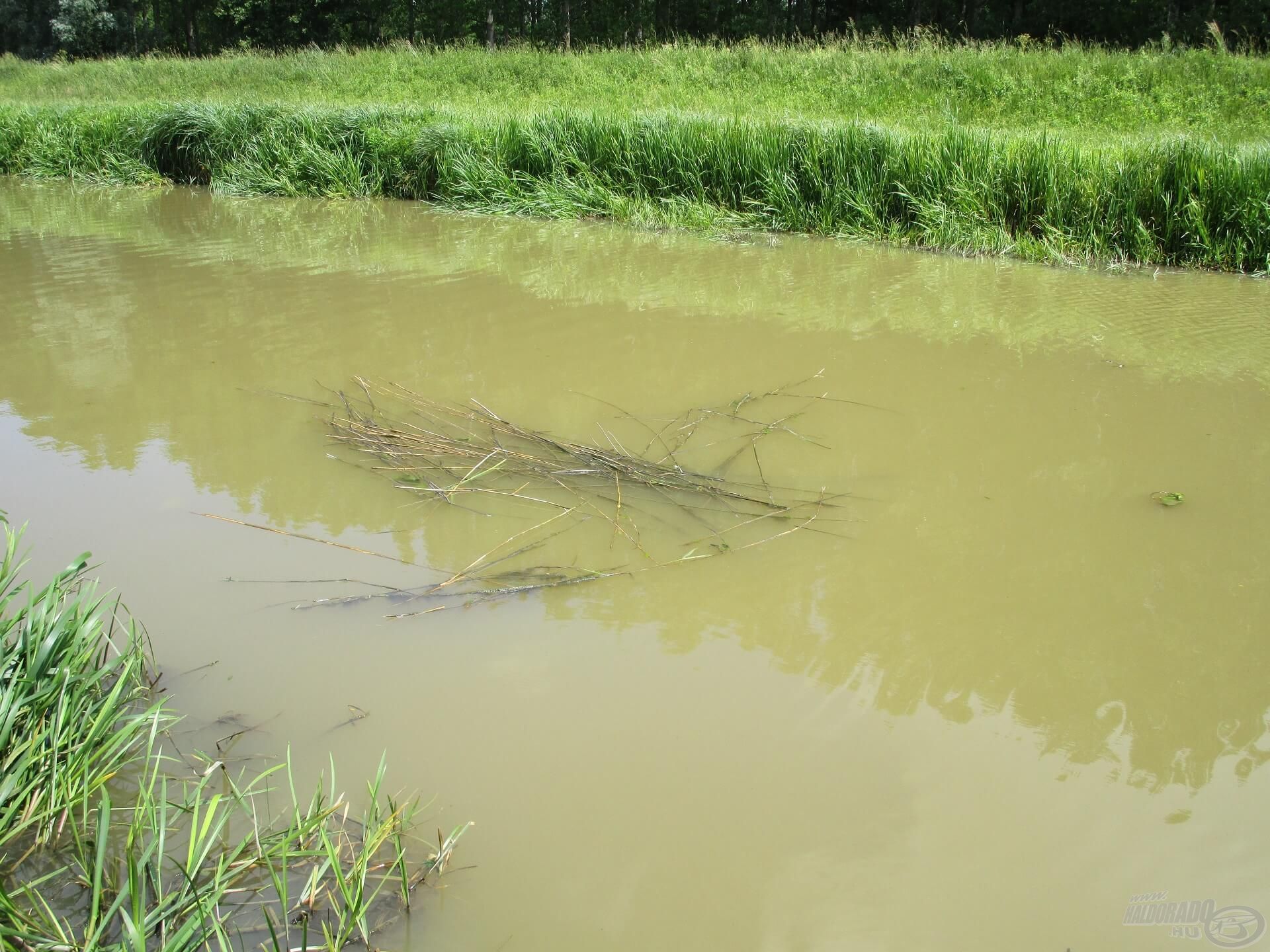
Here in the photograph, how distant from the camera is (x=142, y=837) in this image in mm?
2141

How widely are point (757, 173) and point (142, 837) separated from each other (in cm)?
853

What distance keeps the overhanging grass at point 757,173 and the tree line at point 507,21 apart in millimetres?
13921

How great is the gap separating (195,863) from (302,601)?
127cm

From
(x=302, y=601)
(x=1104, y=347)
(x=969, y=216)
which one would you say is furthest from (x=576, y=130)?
(x=302, y=601)

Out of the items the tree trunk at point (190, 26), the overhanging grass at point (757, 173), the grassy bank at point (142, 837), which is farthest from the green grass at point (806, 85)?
the tree trunk at point (190, 26)

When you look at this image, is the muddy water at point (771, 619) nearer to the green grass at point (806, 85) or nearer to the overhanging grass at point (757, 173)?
the overhanging grass at point (757, 173)

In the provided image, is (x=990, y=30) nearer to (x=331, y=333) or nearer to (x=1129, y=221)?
(x=1129, y=221)

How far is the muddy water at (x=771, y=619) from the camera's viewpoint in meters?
2.15

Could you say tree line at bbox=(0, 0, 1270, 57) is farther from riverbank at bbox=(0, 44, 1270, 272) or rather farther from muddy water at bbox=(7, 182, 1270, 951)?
muddy water at bbox=(7, 182, 1270, 951)

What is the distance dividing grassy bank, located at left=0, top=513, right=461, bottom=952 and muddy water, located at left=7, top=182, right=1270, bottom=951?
0.14 metres

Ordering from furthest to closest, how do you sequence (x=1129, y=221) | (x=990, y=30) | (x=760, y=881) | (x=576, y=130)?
(x=990, y=30) < (x=576, y=130) < (x=1129, y=221) < (x=760, y=881)

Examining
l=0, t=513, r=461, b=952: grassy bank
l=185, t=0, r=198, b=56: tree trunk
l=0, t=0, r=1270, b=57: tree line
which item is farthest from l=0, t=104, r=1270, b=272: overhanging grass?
l=185, t=0, r=198, b=56: tree trunk

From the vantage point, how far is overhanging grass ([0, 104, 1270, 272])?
790cm

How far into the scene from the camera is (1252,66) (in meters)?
12.3
